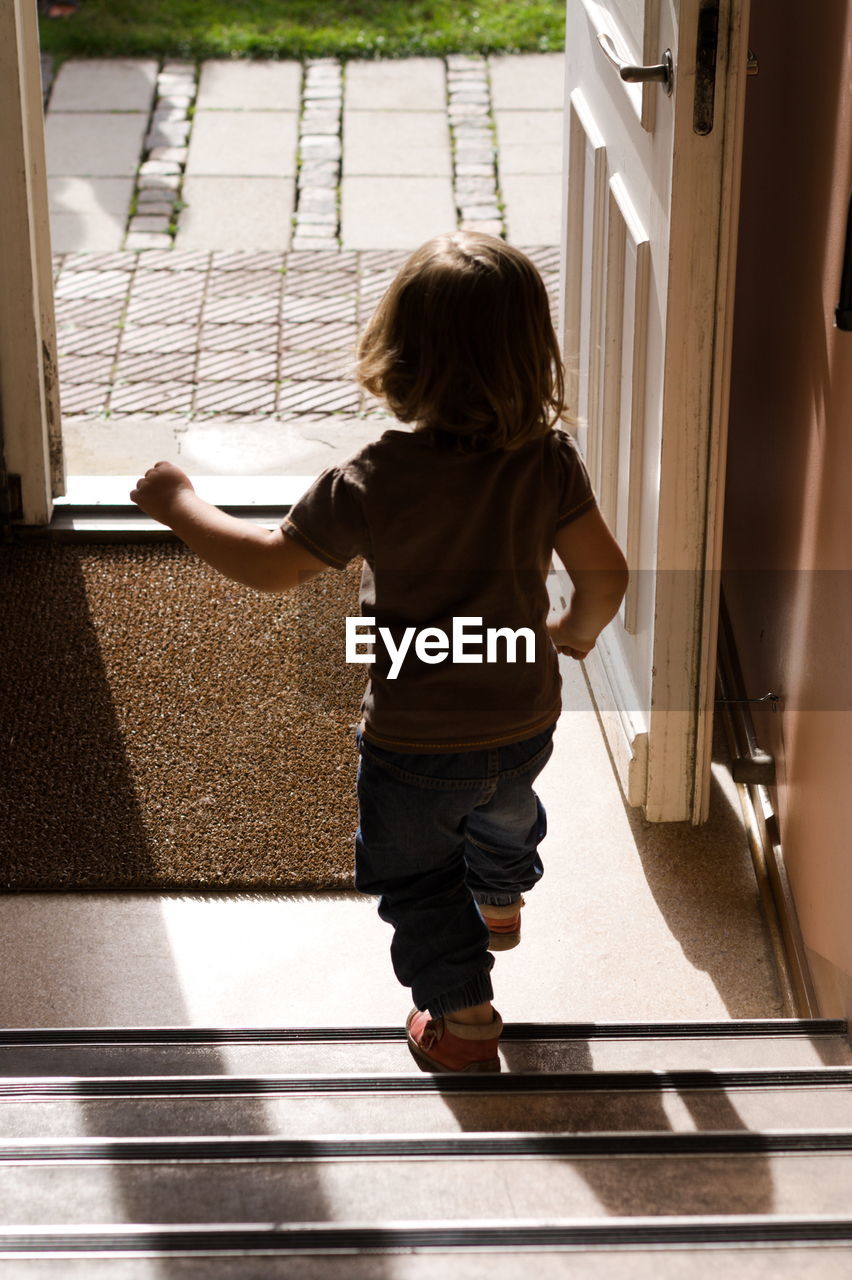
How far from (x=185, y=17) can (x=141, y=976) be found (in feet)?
18.2

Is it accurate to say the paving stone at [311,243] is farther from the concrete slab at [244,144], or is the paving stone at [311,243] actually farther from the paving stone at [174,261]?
the concrete slab at [244,144]

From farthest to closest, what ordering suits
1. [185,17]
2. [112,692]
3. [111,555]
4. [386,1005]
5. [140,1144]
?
1. [185,17]
2. [111,555]
3. [112,692]
4. [386,1005]
5. [140,1144]

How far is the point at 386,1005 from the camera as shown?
2.45 meters

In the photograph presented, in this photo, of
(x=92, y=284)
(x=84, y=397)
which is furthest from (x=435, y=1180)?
(x=92, y=284)

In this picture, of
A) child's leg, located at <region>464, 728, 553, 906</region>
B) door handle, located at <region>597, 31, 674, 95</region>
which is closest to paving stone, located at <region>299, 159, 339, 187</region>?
door handle, located at <region>597, 31, 674, 95</region>

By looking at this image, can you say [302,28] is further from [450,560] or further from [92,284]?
[450,560]

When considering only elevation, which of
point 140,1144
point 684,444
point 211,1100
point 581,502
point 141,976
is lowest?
point 141,976

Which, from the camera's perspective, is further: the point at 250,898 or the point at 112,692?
the point at 112,692

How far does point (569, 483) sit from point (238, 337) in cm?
292

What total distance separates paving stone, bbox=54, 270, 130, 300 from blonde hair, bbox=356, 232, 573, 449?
324 centimetres

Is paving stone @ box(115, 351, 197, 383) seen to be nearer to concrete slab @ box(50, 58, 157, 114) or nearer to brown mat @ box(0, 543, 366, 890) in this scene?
brown mat @ box(0, 543, 366, 890)

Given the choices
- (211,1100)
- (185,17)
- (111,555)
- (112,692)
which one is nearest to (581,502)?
(211,1100)

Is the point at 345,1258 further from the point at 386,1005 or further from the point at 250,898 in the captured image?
the point at 250,898

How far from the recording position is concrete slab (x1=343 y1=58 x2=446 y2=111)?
20.2ft
